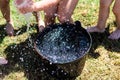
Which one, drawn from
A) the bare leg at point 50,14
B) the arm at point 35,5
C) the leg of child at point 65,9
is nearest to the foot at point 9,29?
the bare leg at point 50,14

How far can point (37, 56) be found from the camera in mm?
3594

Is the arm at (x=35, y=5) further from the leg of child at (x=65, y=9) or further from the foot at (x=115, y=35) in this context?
the foot at (x=115, y=35)

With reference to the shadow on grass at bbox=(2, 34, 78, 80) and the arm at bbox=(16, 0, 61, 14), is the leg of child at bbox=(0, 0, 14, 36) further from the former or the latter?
the arm at bbox=(16, 0, 61, 14)

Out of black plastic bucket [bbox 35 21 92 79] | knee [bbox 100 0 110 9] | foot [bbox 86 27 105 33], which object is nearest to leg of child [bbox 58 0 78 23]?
black plastic bucket [bbox 35 21 92 79]

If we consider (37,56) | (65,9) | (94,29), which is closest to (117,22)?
(94,29)

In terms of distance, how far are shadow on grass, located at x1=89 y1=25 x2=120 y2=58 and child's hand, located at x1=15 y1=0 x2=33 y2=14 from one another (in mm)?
1002

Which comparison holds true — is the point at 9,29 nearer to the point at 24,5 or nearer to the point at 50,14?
the point at 50,14

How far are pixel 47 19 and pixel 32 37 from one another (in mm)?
360

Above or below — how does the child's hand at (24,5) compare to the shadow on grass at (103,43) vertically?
above

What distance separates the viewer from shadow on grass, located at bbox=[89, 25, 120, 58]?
365 cm

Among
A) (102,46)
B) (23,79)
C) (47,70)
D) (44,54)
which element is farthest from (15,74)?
(102,46)

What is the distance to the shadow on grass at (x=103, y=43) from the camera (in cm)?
365

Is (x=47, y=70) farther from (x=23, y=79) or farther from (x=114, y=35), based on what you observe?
(x=114, y=35)

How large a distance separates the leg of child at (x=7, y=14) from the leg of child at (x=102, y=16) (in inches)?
37.7
